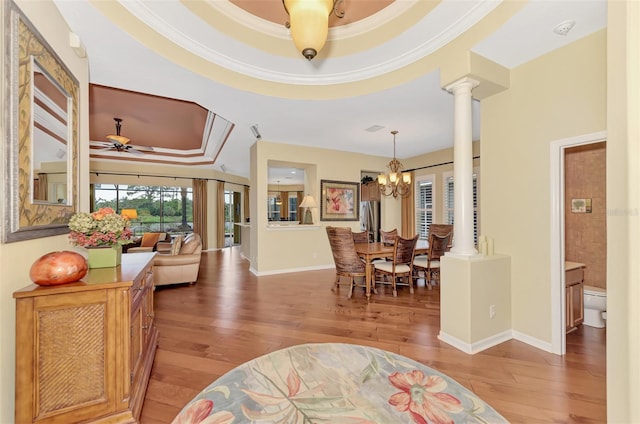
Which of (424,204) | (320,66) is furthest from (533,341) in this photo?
(424,204)

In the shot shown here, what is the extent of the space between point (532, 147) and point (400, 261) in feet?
7.72

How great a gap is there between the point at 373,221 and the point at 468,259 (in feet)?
17.0

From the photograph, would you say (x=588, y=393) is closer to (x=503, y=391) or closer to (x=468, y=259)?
(x=503, y=391)

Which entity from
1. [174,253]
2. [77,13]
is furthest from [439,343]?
[174,253]

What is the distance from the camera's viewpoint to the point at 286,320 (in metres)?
3.25

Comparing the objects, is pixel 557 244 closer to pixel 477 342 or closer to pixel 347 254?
pixel 477 342

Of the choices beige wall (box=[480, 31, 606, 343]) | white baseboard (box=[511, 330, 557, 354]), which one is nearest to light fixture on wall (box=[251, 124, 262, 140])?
beige wall (box=[480, 31, 606, 343])

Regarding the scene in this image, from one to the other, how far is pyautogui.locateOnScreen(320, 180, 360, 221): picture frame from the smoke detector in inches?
176

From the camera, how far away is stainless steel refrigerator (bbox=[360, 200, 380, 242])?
7.50m

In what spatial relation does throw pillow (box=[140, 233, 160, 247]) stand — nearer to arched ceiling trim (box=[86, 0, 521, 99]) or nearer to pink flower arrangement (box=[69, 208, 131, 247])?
arched ceiling trim (box=[86, 0, 521, 99])

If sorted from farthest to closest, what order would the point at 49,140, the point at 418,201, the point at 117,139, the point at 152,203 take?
the point at 152,203 < the point at 418,201 < the point at 117,139 < the point at 49,140

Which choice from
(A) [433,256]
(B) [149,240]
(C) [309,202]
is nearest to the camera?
(A) [433,256]

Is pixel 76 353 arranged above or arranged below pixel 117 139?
below

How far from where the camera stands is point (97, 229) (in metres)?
1.82
